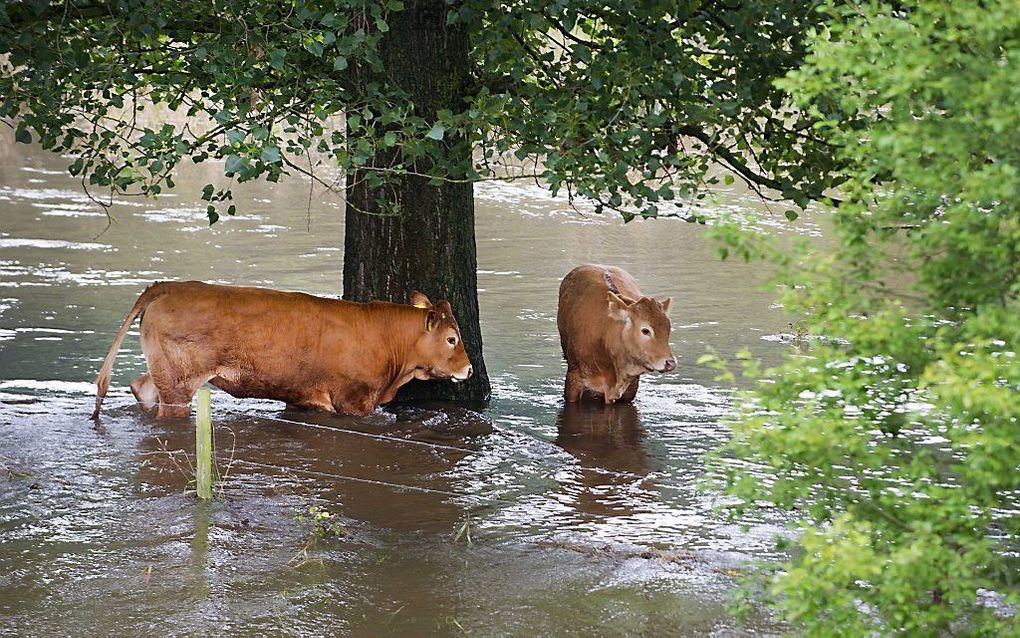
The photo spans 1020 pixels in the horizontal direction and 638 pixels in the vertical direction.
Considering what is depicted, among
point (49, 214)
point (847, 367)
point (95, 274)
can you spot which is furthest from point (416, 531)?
point (49, 214)

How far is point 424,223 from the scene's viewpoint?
34.6 ft

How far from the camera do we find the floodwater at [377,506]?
6320 millimetres

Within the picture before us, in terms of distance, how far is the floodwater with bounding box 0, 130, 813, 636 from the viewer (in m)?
6.32

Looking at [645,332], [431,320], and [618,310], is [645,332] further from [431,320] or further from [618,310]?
[431,320]

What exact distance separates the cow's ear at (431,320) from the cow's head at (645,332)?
1626mm

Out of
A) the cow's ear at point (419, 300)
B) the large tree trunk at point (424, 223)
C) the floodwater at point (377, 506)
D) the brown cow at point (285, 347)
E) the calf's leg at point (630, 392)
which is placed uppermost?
the large tree trunk at point (424, 223)

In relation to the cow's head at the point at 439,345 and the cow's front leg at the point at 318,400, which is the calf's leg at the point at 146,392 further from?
the cow's head at the point at 439,345

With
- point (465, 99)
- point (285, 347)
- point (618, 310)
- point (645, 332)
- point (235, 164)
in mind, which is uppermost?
point (465, 99)

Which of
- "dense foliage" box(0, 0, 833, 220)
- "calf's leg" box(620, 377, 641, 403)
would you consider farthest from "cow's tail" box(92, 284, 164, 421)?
"calf's leg" box(620, 377, 641, 403)

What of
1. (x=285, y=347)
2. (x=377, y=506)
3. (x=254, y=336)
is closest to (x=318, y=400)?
(x=285, y=347)

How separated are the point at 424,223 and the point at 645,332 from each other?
79.2 inches

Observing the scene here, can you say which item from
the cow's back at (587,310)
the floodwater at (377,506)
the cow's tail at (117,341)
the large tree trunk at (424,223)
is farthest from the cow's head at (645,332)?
the cow's tail at (117,341)

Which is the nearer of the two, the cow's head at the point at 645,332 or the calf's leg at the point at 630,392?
the cow's head at the point at 645,332

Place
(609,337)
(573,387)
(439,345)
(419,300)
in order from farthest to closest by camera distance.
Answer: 1. (573,387)
2. (609,337)
3. (419,300)
4. (439,345)
